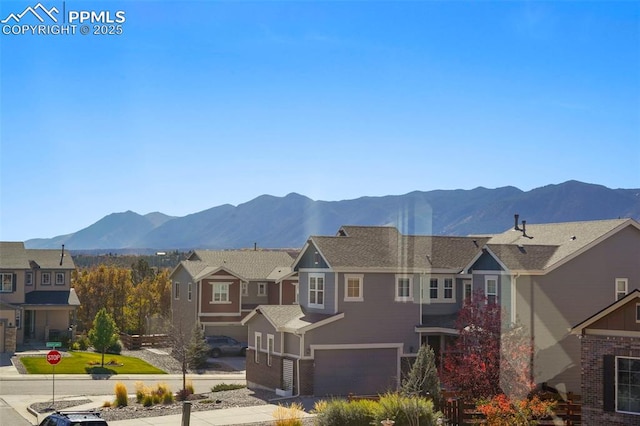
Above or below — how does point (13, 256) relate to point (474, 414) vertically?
above

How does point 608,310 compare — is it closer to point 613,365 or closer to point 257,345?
point 613,365

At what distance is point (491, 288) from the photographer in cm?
3922

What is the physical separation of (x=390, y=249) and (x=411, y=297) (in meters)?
2.77

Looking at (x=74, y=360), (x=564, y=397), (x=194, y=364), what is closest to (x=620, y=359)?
(x=564, y=397)

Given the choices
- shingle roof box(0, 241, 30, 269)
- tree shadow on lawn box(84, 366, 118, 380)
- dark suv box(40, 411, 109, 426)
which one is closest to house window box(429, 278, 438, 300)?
tree shadow on lawn box(84, 366, 118, 380)

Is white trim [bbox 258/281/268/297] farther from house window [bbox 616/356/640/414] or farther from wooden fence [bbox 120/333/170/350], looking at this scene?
house window [bbox 616/356/640/414]

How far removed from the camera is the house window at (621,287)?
130ft

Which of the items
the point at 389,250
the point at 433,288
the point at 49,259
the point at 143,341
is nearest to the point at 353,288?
the point at 389,250

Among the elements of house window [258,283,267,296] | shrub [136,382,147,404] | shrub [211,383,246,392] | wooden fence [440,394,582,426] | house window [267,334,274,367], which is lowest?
shrub [211,383,246,392]

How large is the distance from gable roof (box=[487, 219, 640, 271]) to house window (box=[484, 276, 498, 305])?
49.1 inches

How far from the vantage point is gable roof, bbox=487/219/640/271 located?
3831cm

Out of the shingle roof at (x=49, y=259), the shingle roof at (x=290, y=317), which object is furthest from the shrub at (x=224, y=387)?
the shingle roof at (x=49, y=259)

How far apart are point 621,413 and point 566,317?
1385cm

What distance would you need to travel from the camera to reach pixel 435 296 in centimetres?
4322
